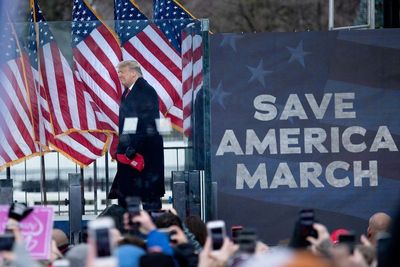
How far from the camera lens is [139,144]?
45.5ft

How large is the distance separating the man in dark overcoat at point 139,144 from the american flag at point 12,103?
3.08 ft

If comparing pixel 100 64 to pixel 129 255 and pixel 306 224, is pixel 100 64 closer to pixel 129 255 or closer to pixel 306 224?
pixel 306 224

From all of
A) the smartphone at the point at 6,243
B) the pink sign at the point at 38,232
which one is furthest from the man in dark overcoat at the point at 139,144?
the smartphone at the point at 6,243

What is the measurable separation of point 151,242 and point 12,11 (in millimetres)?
6260

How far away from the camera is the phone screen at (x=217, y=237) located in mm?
8078

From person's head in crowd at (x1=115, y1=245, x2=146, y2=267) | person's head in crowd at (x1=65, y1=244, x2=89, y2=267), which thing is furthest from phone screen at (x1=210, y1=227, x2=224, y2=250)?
person's head in crowd at (x1=65, y1=244, x2=89, y2=267)

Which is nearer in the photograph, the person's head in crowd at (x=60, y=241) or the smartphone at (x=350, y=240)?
the smartphone at (x=350, y=240)

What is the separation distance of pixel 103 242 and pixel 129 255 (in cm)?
247

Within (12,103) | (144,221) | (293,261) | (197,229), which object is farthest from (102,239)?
(12,103)

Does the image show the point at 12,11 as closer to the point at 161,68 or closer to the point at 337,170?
the point at 161,68

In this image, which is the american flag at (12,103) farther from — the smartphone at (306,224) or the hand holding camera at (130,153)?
the smartphone at (306,224)

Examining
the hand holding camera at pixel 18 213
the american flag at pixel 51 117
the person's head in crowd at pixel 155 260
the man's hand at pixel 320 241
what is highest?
the american flag at pixel 51 117

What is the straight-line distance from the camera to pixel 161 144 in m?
14.0

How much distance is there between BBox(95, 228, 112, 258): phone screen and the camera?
5570 millimetres
